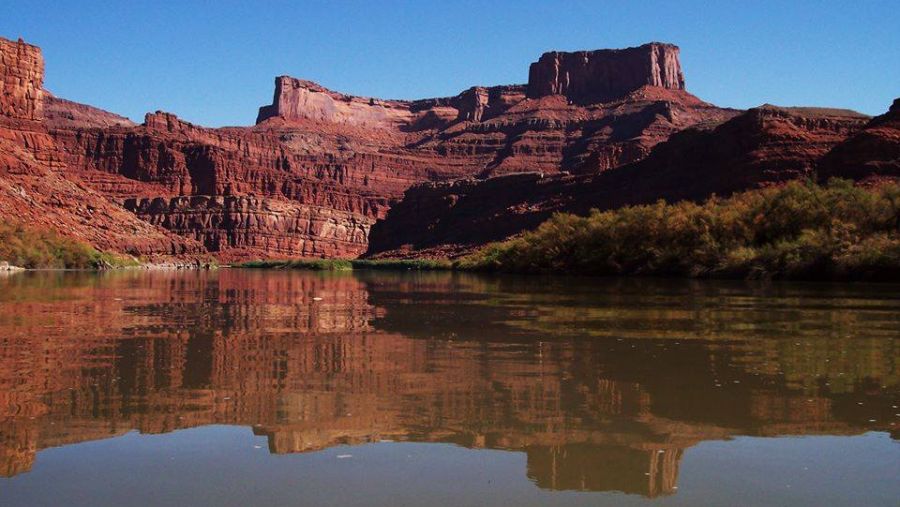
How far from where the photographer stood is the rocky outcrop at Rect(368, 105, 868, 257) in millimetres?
89188

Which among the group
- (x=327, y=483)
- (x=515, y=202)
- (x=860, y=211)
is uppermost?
(x=515, y=202)

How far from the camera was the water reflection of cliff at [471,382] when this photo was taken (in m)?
6.87

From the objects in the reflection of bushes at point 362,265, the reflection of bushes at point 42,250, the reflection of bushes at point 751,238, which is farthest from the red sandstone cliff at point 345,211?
the reflection of bushes at point 751,238

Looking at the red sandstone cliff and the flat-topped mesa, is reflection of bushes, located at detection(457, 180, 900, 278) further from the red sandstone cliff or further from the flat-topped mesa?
the flat-topped mesa

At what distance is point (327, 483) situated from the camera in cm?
563

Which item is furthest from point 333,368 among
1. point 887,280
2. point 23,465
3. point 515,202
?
point 515,202

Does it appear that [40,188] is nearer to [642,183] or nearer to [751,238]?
[642,183]

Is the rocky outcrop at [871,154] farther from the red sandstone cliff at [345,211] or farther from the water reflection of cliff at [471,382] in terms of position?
the water reflection of cliff at [471,382]

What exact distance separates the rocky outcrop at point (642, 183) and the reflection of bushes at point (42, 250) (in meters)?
54.5

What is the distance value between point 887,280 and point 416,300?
75.3ft

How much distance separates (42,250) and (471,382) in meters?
74.1

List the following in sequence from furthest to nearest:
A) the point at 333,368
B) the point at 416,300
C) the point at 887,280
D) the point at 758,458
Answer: the point at 887,280 < the point at 416,300 < the point at 333,368 < the point at 758,458

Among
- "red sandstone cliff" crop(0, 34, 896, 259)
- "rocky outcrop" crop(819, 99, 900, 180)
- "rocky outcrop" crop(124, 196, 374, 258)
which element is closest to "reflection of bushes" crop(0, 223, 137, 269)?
"red sandstone cliff" crop(0, 34, 896, 259)

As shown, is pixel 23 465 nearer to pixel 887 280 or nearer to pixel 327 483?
pixel 327 483
